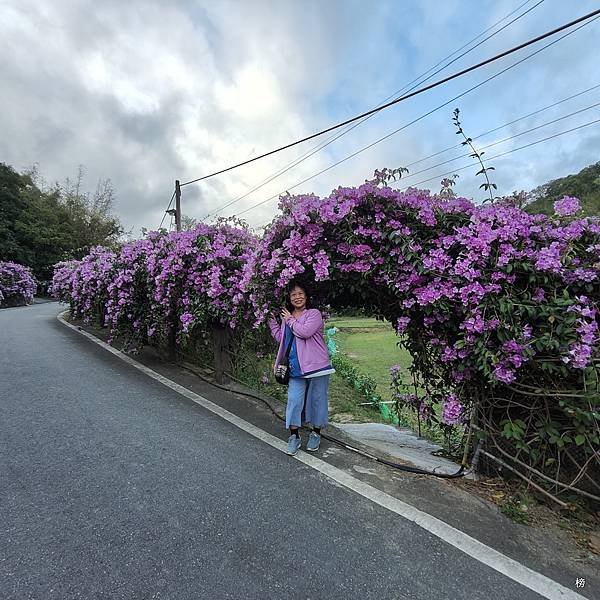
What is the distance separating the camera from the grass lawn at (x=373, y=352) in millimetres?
9782

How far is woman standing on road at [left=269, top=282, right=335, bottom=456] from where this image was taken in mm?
3252

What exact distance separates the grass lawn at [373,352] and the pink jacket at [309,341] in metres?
2.68

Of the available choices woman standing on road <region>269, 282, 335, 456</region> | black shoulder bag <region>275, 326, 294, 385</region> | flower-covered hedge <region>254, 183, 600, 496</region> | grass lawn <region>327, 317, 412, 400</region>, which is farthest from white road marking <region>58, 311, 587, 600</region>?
grass lawn <region>327, 317, 412, 400</region>

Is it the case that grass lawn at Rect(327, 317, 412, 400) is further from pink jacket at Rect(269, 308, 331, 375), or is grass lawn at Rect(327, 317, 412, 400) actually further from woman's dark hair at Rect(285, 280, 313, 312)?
pink jacket at Rect(269, 308, 331, 375)

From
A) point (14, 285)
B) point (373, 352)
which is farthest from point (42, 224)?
point (373, 352)

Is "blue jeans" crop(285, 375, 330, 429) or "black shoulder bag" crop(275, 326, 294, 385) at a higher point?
"black shoulder bag" crop(275, 326, 294, 385)

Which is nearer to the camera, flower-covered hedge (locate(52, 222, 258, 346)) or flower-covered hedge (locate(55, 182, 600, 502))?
flower-covered hedge (locate(55, 182, 600, 502))

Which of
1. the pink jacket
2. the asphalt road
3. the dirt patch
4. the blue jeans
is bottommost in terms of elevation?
the asphalt road

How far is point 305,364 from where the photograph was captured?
3.29 meters

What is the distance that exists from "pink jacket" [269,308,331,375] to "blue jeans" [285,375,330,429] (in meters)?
0.13

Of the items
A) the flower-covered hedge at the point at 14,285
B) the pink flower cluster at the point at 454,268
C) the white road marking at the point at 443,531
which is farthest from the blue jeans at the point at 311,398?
the flower-covered hedge at the point at 14,285

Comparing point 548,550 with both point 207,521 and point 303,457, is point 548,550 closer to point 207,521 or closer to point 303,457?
point 303,457

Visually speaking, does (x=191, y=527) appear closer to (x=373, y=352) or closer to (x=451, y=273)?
(x=451, y=273)

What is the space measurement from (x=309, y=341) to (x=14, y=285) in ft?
81.2
